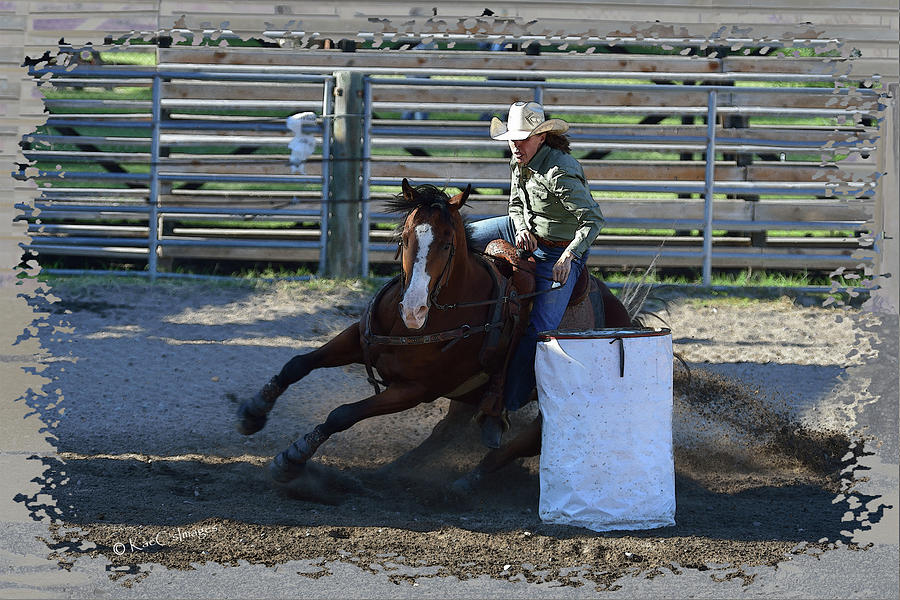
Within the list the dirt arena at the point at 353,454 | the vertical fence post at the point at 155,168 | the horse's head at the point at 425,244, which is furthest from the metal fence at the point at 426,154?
the horse's head at the point at 425,244

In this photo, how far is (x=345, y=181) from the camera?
34.2 ft

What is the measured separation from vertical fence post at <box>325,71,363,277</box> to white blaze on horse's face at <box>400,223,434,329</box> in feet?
17.5

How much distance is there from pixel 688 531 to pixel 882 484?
1.89 metres

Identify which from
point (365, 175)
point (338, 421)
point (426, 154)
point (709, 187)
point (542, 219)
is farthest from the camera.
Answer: point (426, 154)

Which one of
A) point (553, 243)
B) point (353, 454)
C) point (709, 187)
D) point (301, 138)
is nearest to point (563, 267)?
point (553, 243)

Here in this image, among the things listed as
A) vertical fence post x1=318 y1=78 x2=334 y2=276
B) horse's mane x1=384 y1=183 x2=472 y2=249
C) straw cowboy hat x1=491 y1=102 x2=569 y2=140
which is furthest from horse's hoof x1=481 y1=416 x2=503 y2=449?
vertical fence post x1=318 y1=78 x2=334 y2=276

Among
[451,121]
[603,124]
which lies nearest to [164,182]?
[451,121]

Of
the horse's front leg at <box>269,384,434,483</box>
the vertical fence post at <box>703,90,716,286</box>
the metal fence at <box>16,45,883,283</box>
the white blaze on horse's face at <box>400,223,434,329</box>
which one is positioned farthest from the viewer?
the vertical fence post at <box>703,90,716,286</box>

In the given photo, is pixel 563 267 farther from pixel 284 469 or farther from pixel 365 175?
pixel 365 175

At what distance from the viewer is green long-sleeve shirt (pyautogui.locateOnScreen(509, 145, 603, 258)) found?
216 inches

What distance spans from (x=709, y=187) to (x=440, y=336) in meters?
6.49

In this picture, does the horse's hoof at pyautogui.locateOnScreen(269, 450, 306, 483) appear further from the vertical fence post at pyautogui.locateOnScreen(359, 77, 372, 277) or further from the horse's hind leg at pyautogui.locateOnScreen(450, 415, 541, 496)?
the vertical fence post at pyautogui.locateOnScreen(359, 77, 372, 277)

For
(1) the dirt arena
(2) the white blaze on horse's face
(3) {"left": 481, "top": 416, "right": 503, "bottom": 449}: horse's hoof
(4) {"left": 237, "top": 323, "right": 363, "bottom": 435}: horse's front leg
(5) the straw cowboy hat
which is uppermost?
(5) the straw cowboy hat

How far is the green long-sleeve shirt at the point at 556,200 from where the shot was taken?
216 inches
